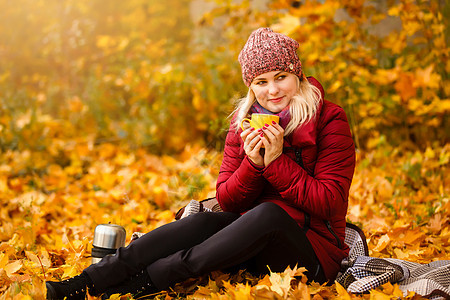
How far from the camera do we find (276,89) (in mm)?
2283

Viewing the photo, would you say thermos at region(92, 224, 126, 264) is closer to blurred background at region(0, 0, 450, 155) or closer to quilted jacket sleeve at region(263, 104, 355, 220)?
quilted jacket sleeve at region(263, 104, 355, 220)

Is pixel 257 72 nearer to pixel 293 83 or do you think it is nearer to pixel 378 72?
pixel 293 83

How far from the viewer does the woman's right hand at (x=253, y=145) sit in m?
2.13

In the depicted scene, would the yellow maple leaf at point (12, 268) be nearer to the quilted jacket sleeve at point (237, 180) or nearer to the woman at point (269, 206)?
the woman at point (269, 206)

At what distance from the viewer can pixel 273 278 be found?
1968 mm

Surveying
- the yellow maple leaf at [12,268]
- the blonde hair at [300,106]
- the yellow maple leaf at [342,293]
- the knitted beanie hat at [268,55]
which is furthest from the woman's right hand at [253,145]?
the yellow maple leaf at [12,268]

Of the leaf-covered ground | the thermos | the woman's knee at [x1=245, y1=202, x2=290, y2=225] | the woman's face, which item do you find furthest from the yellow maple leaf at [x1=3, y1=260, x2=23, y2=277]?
the woman's face

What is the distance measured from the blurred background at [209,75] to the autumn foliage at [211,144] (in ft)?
0.06

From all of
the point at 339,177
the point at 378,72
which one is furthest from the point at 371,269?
the point at 378,72

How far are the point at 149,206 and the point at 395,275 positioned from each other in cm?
214

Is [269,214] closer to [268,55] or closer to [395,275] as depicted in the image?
[395,275]

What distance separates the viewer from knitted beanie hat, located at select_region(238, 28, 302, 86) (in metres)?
2.27

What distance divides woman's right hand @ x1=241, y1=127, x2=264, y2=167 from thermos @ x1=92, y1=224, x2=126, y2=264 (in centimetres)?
80

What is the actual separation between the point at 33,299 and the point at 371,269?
57.7 inches
